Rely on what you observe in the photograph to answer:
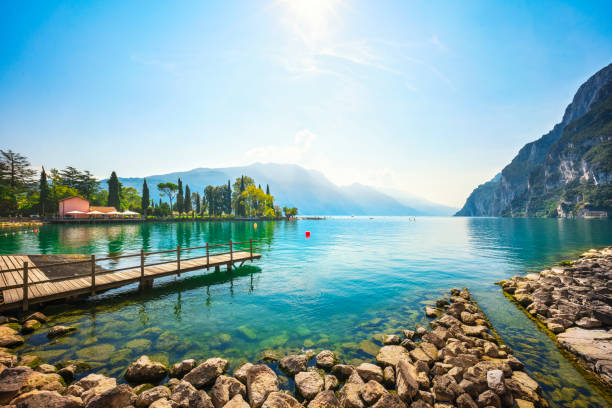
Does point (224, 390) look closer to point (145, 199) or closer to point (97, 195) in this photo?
point (145, 199)

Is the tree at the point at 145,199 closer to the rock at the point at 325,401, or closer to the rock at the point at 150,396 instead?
the rock at the point at 150,396

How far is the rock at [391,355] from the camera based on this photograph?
8094 mm

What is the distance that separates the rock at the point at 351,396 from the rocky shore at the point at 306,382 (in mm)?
19

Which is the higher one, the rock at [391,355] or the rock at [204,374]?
the rock at [204,374]

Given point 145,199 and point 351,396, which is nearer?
point 351,396

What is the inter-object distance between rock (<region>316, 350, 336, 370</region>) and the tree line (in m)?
107

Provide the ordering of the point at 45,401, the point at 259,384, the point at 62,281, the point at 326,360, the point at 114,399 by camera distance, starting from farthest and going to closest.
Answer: the point at 62,281
the point at 326,360
the point at 259,384
the point at 114,399
the point at 45,401

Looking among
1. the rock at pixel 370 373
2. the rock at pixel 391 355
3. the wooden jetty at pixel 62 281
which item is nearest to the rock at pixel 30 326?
the wooden jetty at pixel 62 281

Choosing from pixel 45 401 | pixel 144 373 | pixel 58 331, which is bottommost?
pixel 144 373

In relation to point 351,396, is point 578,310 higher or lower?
lower

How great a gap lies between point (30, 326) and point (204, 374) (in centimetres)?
889

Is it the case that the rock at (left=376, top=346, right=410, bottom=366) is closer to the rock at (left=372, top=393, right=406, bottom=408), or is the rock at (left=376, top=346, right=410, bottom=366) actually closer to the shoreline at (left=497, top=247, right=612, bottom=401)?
the rock at (left=372, top=393, right=406, bottom=408)

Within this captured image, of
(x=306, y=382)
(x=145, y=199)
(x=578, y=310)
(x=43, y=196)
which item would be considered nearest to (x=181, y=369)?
(x=306, y=382)

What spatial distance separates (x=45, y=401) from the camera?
5.61 metres
